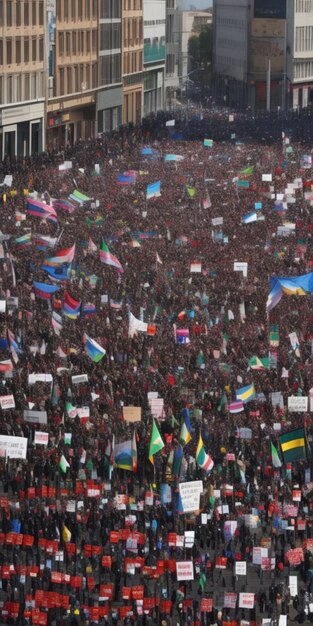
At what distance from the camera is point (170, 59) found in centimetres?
16975

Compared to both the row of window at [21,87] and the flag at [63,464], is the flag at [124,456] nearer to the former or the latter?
the flag at [63,464]

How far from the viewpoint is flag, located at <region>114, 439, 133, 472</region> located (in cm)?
3881

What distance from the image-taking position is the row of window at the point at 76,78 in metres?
111

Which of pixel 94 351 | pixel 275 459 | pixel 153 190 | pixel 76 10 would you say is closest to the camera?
pixel 275 459

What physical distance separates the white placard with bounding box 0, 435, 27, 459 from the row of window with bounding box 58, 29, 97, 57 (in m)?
74.2

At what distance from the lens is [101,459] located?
39.1 meters

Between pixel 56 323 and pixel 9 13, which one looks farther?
pixel 9 13

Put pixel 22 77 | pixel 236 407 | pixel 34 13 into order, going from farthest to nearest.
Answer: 1. pixel 34 13
2. pixel 22 77
3. pixel 236 407

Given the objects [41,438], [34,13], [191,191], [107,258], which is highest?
[34,13]

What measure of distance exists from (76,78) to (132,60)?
2030cm

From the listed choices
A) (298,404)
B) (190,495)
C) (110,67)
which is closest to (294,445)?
(298,404)

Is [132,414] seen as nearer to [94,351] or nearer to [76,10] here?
[94,351]

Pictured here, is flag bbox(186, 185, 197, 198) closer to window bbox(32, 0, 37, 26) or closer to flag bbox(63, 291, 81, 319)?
flag bbox(63, 291, 81, 319)

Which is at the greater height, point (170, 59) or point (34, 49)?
point (34, 49)
